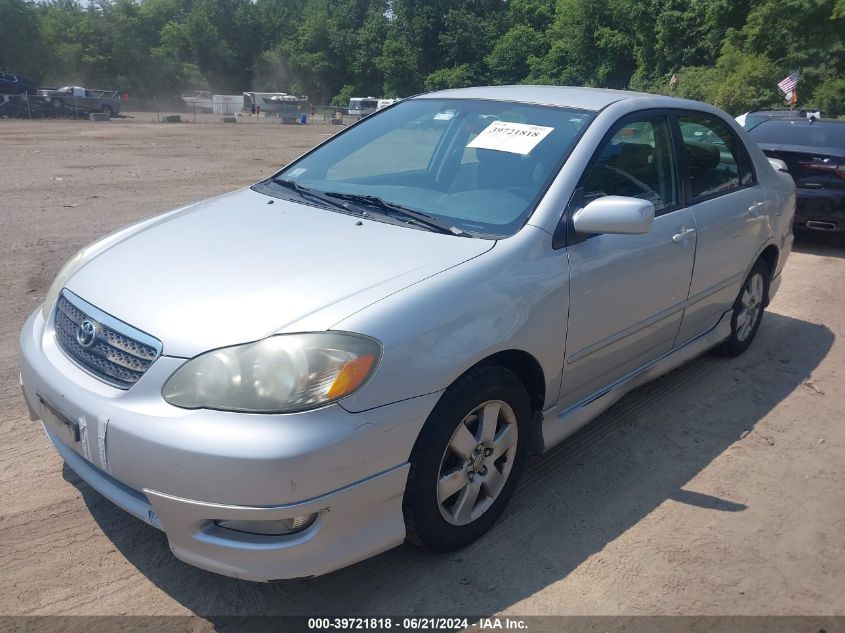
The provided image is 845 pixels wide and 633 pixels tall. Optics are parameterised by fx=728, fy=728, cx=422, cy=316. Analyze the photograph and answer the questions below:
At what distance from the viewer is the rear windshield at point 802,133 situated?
28.2 feet

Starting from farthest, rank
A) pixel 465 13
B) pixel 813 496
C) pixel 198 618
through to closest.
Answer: pixel 465 13, pixel 813 496, pixel 198 618

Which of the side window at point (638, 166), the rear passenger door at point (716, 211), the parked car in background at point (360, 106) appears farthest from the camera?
the parked car in background at point (360, 106)

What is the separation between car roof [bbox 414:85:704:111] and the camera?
3646 millimetres

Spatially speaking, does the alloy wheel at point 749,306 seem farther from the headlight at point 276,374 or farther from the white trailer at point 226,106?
the white trailer at point 226,106

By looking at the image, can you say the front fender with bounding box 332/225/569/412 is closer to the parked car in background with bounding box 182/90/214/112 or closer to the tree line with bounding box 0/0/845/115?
the tree line with bounding box 0/0/845/115

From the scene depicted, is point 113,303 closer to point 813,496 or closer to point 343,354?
point 343,354

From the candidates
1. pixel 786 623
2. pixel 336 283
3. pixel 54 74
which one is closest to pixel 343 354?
pixel 336 283

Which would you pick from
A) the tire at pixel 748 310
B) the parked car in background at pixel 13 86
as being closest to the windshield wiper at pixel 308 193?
the tire at pixel 748 310

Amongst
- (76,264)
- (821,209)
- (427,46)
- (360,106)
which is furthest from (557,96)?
(427,46)

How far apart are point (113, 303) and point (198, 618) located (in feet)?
3.77

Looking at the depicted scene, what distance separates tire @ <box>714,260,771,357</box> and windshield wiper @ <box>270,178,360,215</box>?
2815 millimetres

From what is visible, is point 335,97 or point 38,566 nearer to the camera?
point 38,566

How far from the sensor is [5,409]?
3836mm

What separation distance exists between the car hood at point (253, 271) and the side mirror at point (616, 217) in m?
0.47
